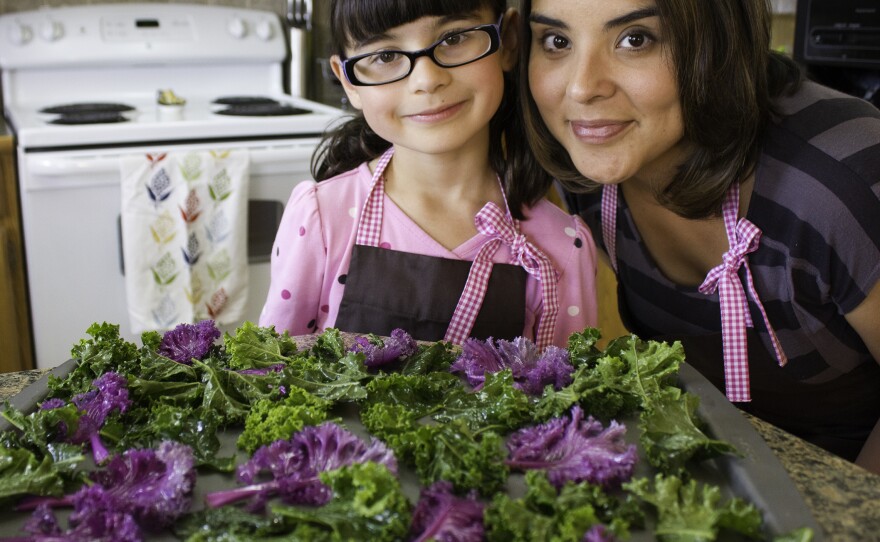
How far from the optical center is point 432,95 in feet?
3.93

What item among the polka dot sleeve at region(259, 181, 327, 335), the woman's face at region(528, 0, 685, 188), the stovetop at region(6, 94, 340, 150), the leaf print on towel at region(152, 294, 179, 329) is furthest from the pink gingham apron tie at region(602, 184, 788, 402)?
the leaf print on towel at region(152, 294, 179, 329)

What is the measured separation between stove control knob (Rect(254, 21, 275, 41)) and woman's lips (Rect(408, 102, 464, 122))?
70.3 inches

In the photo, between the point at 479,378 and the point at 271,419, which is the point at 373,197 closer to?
the point at 479,378

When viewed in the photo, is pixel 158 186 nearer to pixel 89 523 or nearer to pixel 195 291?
pixel 195 291

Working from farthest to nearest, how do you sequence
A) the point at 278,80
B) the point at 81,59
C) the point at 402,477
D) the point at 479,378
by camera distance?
the point at 278,80, the point at 81,59, the point at 479,378, the point at 402,477

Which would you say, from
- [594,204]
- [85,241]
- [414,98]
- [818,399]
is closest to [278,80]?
[85,241]

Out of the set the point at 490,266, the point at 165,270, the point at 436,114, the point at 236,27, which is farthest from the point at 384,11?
the point at 236,27

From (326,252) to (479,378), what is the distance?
1.68 ft

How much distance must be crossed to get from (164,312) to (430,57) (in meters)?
1.34

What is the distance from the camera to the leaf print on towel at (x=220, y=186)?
2.22 metres

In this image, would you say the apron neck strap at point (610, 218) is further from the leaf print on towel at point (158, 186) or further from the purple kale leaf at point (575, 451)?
the leaf print on towel at point (158, 186)

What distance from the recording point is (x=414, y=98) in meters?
1.20

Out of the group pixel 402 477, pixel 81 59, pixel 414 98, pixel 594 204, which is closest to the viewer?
pixel 402 477

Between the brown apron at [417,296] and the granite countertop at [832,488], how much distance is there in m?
0.51
